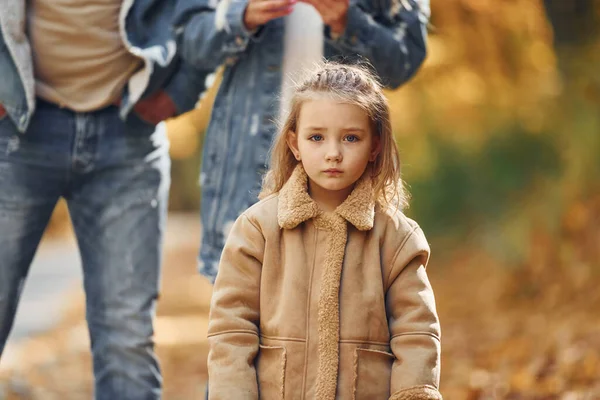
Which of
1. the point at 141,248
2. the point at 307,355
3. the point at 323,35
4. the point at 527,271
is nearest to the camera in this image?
the point at 307,355

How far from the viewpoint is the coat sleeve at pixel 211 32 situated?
322 centimetres

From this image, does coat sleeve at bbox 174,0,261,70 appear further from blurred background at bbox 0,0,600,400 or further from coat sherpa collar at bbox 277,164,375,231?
blurred background at bbox 0,0,600,400

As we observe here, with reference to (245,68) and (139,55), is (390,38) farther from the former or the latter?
(139,55)

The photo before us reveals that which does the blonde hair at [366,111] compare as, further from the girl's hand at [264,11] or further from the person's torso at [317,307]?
the girl's hand at [264,11]

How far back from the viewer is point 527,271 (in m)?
7.76

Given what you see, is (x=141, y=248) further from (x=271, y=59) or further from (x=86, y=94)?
(x=271, y=59)

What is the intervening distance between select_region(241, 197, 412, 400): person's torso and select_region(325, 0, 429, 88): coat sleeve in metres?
0.75

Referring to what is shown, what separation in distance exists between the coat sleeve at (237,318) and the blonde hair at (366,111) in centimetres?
21

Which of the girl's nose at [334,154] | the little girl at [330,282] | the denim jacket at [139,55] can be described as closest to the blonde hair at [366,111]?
the little girl at [330,282]

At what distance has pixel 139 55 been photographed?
3.46 m

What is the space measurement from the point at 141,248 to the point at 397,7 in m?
1.15

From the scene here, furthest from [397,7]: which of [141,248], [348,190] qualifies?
[141,248]

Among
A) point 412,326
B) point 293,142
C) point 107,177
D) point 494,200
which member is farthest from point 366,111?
point 494,200

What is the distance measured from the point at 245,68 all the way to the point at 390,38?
1.51ft
